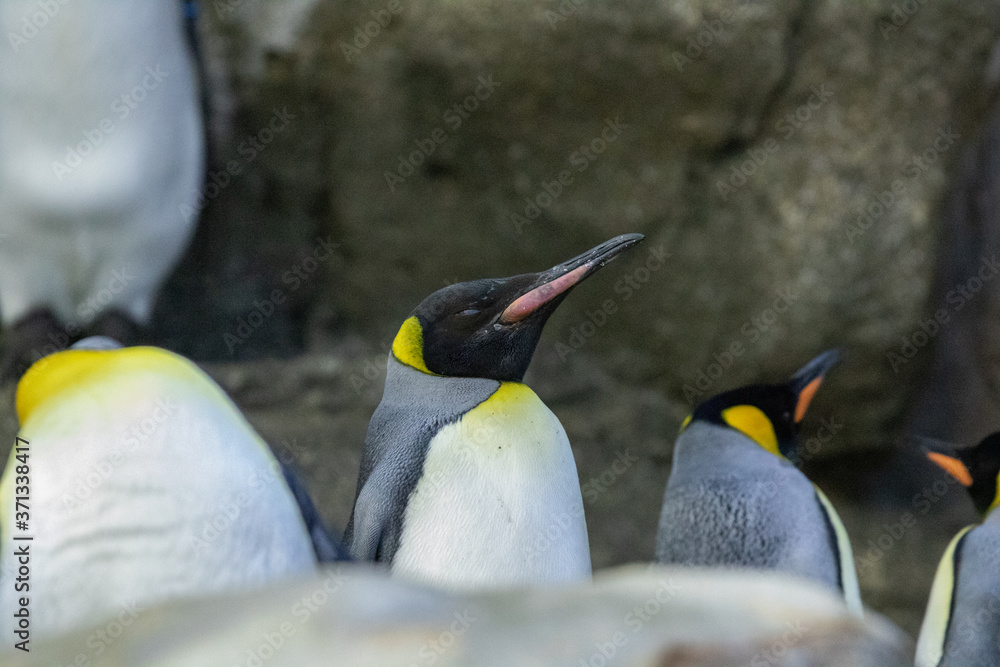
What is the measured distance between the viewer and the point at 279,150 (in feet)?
10.6

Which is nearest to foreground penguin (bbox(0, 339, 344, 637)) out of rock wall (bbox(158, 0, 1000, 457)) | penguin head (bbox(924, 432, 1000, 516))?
penguin head (bbox(924, 432, 1000, 516))

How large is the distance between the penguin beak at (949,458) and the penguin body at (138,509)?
173cm

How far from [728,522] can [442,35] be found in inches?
73.6

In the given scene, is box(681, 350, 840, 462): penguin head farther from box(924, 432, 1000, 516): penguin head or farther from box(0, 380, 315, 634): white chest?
box(0, 380, 315, 634): white chest

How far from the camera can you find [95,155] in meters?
2.81

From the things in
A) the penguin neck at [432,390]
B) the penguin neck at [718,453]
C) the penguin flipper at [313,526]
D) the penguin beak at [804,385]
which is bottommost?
the penguin neck at [718,453]

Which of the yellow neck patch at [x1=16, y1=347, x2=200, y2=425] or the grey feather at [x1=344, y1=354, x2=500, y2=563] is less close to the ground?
the yellow neck patch at [x1=16, y1=347, x2=200, y2=425]

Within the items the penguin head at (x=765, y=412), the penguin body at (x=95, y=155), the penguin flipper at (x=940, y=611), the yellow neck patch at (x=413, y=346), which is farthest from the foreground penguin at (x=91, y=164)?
the penguin flipper at (x=940, y=611)

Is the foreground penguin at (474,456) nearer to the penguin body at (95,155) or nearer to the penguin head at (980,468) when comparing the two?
the penguin head at (980,468)

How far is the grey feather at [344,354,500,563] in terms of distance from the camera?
148cm

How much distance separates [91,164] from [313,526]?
2.13 m

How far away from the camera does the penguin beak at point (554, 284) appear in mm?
1540

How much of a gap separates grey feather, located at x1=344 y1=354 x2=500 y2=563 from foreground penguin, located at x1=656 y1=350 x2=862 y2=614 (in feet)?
1.70

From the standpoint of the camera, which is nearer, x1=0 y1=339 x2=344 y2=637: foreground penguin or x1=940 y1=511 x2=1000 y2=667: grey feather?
x1=0 y1=339 x2=344 y2=637: foreground penguin
